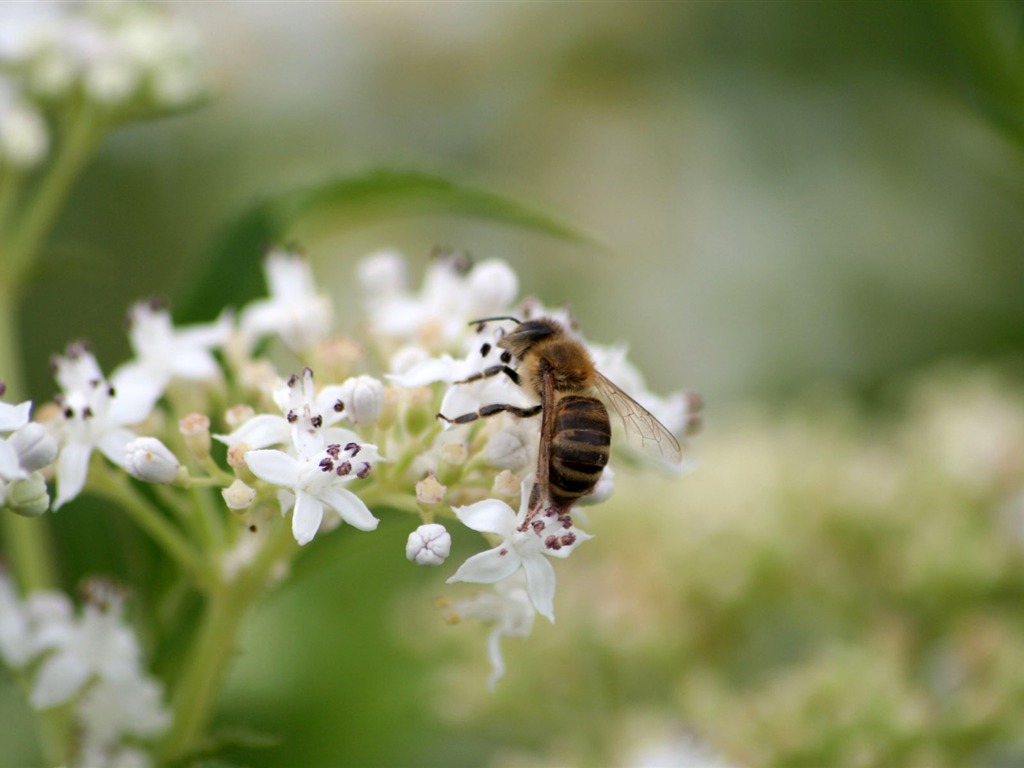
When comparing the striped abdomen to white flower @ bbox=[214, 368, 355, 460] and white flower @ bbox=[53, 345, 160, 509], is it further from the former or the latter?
white flower @ bbox=[53, 345, 160, 509]

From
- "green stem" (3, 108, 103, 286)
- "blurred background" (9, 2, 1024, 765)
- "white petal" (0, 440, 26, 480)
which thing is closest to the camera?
"white petal" (0, 440, 26, 480)

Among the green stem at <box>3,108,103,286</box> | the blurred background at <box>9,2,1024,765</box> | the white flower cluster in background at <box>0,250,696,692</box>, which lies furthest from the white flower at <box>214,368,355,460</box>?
the green stem at <box>3,108,103,286</box>

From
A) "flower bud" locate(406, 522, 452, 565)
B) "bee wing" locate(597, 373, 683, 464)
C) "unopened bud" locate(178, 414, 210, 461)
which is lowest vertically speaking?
"flower bud" locate(406, 522, 452, 565)

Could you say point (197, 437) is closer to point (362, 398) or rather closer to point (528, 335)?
point (362, 398)

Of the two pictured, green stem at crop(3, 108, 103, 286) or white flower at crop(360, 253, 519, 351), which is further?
green stem at crop(3, 108, 103, 286)

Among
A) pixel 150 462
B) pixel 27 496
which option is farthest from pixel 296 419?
pixel 27 496

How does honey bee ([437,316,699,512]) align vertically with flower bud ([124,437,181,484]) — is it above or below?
above

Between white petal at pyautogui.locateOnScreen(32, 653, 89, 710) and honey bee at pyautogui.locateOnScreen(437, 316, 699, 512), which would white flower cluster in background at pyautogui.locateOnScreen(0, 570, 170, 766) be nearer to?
white petal at pyautogui.locateOnScreen(32, 653, 89, 710)

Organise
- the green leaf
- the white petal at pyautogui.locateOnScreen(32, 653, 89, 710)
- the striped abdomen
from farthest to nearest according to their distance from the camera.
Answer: the green leaf, the white petal at pyautogui.locateOnScreen(32, 653, 89, 710), the striped abdomen
